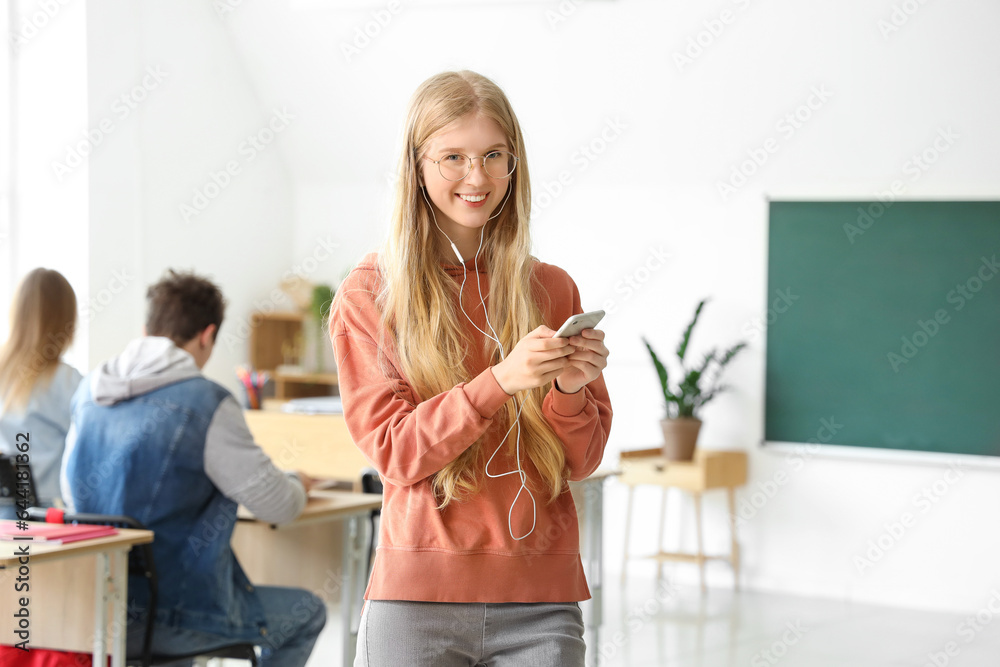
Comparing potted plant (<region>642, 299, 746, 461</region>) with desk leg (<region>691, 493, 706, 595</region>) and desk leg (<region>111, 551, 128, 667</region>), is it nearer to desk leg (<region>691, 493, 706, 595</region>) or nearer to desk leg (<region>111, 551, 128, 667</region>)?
desk leg (<region>691, 493, 706, 595</region>)

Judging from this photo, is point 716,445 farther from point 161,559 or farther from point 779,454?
point 161,559

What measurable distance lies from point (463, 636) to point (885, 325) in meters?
4.64

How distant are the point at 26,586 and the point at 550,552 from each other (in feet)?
5.74

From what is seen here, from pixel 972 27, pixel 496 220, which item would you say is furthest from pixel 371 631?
pixel 972 27

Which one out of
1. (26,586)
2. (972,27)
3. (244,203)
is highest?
(972,27)

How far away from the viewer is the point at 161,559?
8.52 ft

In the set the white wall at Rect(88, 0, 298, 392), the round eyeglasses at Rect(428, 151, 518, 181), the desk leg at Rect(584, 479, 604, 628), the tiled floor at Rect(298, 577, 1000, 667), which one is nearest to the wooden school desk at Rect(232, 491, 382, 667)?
the tiled floor at Rect(298, 577, 1000, 667)

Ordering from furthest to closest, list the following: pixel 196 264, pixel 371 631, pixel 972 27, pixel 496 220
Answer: pixel 196 264 < pixel 972 27 < pixel 496 220 < pixel 371 631

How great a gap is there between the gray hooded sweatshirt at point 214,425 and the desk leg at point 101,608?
344mm

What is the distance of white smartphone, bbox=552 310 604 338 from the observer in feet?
4.08

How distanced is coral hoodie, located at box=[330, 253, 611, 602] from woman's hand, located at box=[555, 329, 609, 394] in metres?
0.02

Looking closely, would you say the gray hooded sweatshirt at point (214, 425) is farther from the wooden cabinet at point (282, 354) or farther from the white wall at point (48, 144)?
the wooden cabinet at point (282, 354)

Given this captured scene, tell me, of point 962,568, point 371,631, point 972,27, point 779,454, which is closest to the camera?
point 371,631

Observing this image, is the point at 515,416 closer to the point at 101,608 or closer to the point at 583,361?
the point at 583,361
